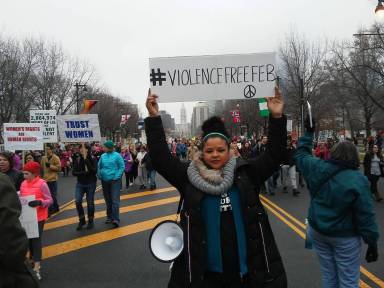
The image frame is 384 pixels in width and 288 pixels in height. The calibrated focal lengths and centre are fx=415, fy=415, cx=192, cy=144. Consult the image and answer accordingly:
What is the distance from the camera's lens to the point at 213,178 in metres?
2.74

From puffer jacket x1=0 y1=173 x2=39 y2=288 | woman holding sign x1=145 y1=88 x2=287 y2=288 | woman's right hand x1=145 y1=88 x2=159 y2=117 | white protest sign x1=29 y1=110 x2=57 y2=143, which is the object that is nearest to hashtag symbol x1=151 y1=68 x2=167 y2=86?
woman's right hand x1=145 y1=88 x2=159 y2=117

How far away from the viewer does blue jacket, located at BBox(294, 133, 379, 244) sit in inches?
147

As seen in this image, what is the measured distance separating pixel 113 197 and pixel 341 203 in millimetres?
6341

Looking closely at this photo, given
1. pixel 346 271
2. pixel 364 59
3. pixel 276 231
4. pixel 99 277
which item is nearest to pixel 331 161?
pixel 346 271

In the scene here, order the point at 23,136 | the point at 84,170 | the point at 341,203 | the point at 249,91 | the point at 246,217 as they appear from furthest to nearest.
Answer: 1. the point at 23,136
2. the point at 84,170
3. the point at 249,91
4. the point at 341,203
5. the point at 246,217

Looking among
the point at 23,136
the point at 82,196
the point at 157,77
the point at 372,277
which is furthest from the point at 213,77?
the point at 23,136

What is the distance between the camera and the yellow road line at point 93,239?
7345 millimetres

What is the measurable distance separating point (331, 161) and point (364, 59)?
31.8 meters

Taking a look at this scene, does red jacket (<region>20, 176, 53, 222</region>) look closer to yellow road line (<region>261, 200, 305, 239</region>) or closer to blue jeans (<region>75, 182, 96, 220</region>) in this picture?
blue jeans (<region>75, 182, 96, 220</region>)

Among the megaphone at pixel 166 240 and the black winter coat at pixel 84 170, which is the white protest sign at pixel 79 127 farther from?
the megaphone at pixel 166 240

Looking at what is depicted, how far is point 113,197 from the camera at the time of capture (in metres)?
9.26

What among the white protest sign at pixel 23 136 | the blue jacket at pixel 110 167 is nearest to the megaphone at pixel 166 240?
the blue jacket at pixel 110 167

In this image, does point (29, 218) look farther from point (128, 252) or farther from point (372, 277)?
point (372, 277)

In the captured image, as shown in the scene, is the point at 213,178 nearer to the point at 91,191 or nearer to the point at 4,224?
the point at 4,224
